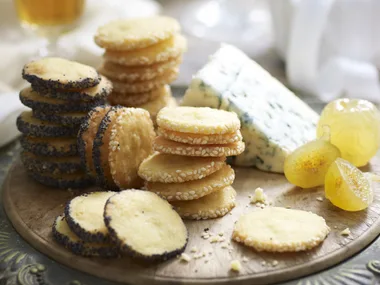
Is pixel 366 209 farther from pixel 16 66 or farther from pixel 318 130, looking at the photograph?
pixel 16 66

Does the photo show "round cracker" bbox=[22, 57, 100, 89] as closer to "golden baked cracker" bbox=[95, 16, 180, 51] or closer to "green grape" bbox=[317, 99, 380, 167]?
"golden baked cracker" bbox=[95, 16, 180, 51]

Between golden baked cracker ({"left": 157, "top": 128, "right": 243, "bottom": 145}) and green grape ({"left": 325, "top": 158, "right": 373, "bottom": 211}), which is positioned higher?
golden baked cracker ({"left": 157, "top": 128, "right": 243, "bottom": 145})

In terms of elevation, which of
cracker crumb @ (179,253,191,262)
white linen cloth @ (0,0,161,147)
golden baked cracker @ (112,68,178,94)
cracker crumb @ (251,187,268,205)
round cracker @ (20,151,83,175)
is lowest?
white linen cloth @ (0,0,161,147)

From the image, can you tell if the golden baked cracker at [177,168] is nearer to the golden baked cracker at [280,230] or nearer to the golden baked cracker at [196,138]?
the golden baked cracker at [196,138]

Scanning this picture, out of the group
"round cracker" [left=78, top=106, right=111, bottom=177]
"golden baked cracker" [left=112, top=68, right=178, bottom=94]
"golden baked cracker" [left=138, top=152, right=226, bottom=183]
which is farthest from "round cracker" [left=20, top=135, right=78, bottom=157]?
"golden baked cracker" [left=112, top=68, right=178, bottom=94]

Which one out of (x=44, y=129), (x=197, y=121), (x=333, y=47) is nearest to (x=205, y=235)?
(x=197, y=121)

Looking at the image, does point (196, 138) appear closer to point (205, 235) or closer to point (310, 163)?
point (205, 235)
